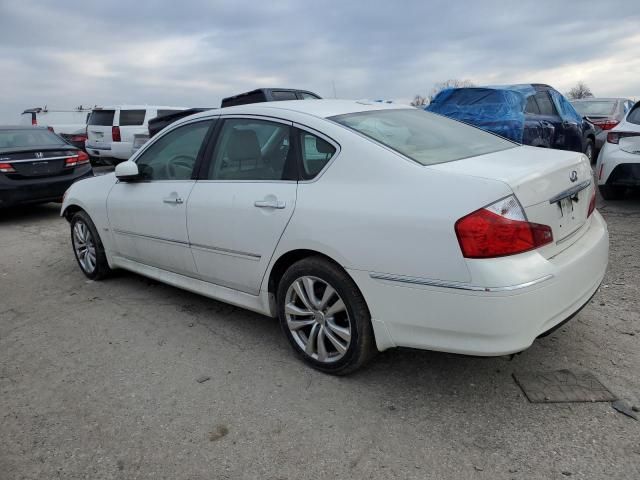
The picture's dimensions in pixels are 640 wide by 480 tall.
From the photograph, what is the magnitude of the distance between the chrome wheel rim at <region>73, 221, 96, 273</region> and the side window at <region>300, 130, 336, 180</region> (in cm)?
273

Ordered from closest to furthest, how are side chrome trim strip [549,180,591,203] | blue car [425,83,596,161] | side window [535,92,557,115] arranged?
side chrome trim strip [549,180,591,203] < blue car [425,83,596,161] < side window [535,92,557,115]

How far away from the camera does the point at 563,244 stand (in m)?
2.72

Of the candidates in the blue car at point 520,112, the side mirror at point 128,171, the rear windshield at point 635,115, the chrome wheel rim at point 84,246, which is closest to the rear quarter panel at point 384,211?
the side mirror at point 128,171

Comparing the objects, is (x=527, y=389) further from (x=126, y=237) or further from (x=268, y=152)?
(x=126, y=237)

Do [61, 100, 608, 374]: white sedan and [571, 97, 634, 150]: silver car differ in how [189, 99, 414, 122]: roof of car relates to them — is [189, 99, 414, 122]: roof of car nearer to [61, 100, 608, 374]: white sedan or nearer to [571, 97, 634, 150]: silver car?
[61, 100, 608, 374]: white sedan

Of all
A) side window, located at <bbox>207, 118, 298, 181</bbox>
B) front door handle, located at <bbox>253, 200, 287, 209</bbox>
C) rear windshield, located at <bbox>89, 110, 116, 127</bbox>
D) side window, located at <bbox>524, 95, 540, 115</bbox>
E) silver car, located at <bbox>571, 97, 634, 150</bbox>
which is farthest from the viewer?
rear windshield, located at <bbox>89, 110, 116, 127</bbox>

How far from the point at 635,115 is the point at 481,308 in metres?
5.65

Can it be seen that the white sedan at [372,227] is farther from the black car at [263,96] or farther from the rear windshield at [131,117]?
the rear windshield at [131,117]

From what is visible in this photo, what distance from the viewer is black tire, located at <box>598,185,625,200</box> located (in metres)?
7.16

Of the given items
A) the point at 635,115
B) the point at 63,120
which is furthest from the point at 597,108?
the point at 63,120

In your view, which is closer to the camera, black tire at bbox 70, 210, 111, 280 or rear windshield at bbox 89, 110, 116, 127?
black tire at bbox 70, 210, 111, 280

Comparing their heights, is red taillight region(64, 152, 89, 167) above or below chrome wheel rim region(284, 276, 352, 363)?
above

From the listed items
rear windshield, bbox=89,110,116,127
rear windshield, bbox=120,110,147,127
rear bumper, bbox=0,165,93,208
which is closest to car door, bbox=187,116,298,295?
rear bumper, bbox=0,165,93,208

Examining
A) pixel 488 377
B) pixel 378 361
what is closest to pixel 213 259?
pixel 378 361
